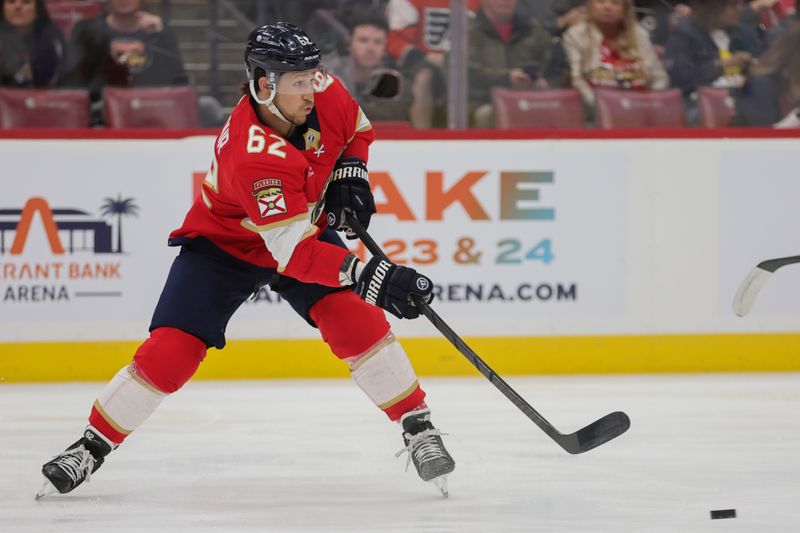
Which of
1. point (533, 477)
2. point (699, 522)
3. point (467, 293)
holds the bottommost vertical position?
point (467, 293)

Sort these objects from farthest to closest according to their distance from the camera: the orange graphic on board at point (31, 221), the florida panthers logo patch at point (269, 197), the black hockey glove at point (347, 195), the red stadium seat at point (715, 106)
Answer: the red stadium seat at point (715, 106) < the orange graphic on board at point (31, 221) < the black hockey glove at point (347, 195) < the florida panthers logo patch at point (269, 197)

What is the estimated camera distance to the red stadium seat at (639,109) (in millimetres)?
5598

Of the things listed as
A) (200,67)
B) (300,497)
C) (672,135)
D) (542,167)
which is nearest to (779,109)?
(672,135)

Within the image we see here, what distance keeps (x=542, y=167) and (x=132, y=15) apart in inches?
66.7

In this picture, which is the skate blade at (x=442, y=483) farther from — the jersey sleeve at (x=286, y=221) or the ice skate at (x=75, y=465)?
the ice skate at (x=75, y=465)

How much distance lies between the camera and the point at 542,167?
17.5 feet

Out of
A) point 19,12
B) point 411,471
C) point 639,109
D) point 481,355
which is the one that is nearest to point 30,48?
point 19,12

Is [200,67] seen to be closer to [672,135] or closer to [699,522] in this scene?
[672,135]

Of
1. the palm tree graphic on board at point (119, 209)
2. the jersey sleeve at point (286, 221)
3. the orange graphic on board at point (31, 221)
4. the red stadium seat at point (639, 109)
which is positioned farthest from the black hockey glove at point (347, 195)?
the red stadium seat at point (639, 109)

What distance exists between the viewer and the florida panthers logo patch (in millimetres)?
3062

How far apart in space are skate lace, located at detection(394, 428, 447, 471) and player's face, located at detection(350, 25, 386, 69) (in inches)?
95.0

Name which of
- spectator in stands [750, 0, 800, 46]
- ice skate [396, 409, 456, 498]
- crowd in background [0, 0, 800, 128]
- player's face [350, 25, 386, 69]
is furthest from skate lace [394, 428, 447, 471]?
spectator in stands [750, 0, 800, 46]

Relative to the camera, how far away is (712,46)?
5.74 metres

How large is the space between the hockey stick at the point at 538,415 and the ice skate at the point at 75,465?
0.80 metres
